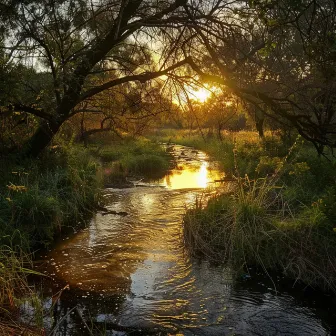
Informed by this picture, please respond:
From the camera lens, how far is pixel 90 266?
6.75 metres

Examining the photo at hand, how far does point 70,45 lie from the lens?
27.2ft

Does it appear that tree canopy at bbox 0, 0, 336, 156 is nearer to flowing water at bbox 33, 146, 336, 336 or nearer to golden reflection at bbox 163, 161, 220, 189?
flowing water at bbox 33, 146, 336, 336

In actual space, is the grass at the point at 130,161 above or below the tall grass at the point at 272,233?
above

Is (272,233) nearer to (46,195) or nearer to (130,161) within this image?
(46,195)

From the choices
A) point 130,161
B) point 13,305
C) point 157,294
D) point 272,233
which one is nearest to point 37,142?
point 157,294

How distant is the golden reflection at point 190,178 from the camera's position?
46.7 ft

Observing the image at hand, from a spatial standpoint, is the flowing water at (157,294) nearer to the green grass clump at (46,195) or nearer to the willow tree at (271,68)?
the green grass clump at (46,195)

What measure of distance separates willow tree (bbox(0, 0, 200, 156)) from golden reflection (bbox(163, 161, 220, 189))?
5.05 meters

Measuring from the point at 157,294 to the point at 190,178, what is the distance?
10.3 m

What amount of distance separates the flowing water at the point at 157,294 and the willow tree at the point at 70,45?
2.77 meters

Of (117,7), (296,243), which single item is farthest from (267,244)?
(117,7)

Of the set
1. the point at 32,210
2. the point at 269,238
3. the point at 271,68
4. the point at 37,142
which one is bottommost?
the point at 269,238

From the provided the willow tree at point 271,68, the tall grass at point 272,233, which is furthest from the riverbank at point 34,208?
the willow tree at point 271,68

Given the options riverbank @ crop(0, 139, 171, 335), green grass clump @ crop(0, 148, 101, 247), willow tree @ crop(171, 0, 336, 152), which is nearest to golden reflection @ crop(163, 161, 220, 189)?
riverbank @ crop(0, 139, 171, 335)
